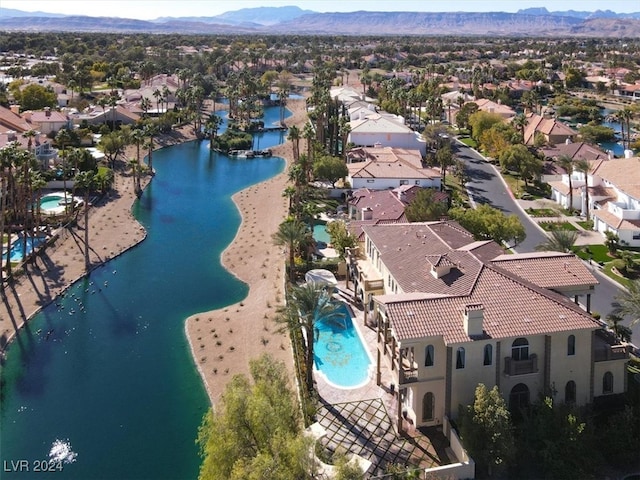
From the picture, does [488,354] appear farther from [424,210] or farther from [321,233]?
[321,233]

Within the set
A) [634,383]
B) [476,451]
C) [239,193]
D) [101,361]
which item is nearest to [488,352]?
[476,451]

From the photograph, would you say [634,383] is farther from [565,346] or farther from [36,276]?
[36,276]

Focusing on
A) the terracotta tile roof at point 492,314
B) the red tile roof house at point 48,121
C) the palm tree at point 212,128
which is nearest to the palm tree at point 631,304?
the terracotta tile roof at point 492,314

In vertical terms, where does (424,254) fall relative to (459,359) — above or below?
above

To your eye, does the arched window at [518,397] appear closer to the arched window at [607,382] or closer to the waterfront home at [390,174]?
the arched window at [607,382]

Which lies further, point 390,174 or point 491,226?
point 390,174

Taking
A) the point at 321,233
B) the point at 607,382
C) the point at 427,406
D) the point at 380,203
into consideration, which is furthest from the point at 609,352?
the point at 321,233
